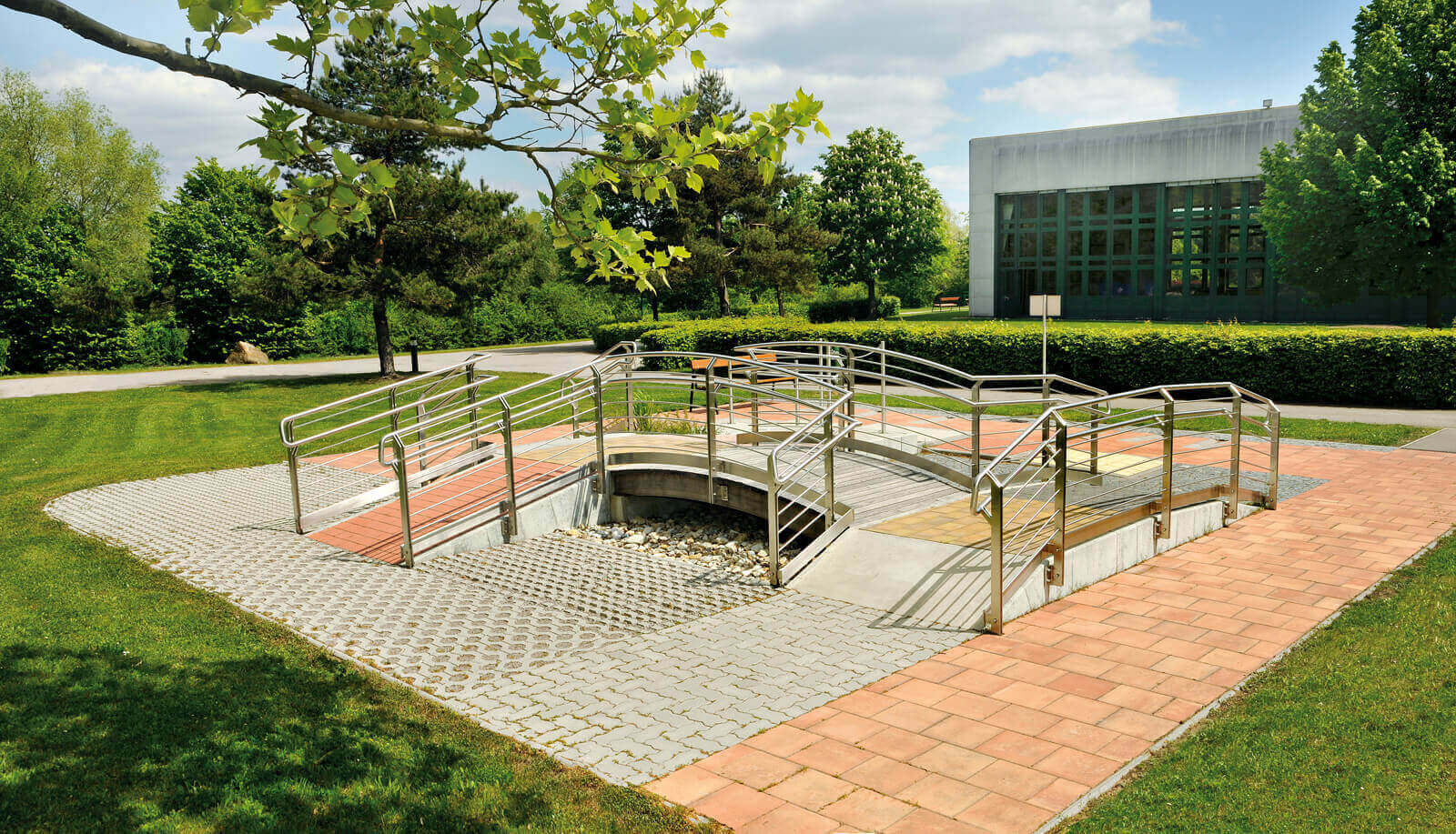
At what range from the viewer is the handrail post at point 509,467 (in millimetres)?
9516

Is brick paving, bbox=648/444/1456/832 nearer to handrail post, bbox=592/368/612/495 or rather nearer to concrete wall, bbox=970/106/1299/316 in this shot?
handrail post, bbox=592/368/612/495

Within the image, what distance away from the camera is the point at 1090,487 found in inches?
399

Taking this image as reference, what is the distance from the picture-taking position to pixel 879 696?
18.6 ft

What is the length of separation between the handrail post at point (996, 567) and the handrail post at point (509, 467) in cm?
494

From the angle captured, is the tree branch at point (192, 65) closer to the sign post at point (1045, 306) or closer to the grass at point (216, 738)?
the grass at point (216, 738)

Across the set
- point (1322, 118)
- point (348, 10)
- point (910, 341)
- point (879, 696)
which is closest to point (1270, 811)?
point (879, 696)

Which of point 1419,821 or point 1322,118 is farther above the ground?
point 1322,118

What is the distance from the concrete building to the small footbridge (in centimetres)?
2964

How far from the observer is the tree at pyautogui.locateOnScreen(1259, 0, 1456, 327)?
74.1 ft

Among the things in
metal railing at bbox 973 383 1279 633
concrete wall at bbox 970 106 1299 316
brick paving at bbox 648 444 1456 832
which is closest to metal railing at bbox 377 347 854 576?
metal railing at bbox 973 383 1279 633

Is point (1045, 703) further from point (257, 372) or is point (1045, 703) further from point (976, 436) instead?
point (257, 372)

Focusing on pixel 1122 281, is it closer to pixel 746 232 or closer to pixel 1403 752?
pixel 746 232

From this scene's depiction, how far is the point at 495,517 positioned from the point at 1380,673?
7.66m

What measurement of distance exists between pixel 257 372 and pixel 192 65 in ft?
98.7
